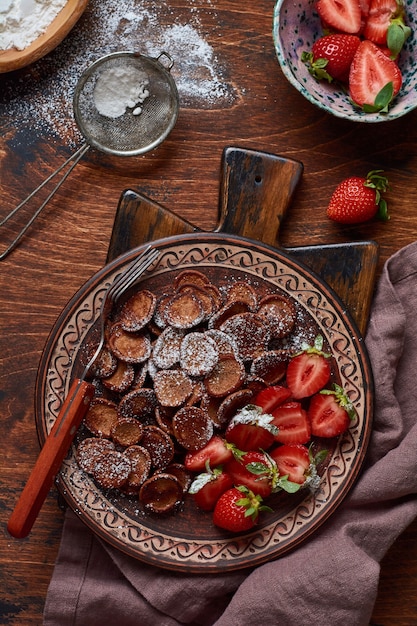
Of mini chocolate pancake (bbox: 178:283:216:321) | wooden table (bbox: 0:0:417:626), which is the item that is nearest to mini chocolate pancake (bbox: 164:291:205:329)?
mini chocolate pancake (bbox: 178:283:216:321)

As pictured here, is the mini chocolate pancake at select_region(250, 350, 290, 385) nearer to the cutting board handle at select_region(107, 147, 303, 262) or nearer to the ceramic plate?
the ceramic plate

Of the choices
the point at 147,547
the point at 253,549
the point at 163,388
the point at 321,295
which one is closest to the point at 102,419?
the point at 163,388

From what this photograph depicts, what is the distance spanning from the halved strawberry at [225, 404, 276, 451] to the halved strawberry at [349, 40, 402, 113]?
0.72m

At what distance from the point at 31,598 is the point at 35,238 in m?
0.83

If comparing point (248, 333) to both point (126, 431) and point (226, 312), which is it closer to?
point (226, 312)

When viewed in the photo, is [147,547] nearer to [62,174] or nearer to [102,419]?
[102,419]

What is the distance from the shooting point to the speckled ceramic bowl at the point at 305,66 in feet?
5.53

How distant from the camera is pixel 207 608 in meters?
1.69

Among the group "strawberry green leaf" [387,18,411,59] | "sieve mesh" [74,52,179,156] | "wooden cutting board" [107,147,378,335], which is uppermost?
"strawberry green leaf" [387,18,411,59]

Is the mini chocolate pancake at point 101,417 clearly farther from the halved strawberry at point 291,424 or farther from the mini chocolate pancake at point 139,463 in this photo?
the halved strawberry at point 291,424

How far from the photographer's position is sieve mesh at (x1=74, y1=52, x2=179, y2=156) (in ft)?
5.77

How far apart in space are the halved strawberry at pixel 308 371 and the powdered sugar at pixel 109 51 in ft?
2.06

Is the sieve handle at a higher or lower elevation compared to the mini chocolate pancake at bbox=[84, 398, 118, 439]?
higher

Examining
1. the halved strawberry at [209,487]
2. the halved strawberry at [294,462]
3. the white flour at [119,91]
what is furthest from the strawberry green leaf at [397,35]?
the halved strawberry at [209,487]
